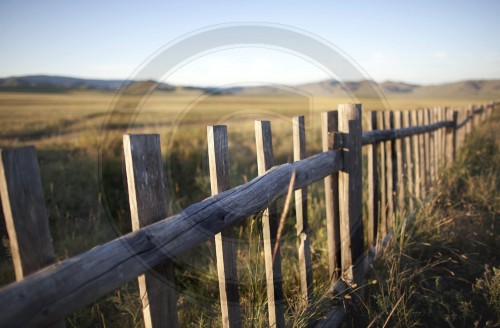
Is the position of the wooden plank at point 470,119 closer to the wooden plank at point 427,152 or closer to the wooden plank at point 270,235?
the wooden plank at point 427,152

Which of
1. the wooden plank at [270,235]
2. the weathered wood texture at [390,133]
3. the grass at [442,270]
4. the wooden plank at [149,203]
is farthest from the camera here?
the weathered wood texture at [390,133]

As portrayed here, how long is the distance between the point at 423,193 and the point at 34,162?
15.1 feet

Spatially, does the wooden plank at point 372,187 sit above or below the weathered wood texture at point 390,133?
below

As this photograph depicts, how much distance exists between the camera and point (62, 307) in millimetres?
900

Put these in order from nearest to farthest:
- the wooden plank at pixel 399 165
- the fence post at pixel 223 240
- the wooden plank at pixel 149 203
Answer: the wooden plank at pixel 149 203
the fence post at pixel 223 240
the wooden plank at pixel 399 165

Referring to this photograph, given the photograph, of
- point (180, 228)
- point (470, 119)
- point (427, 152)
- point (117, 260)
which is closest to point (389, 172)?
point (427, 152)

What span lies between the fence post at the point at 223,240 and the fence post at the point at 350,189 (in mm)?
1135

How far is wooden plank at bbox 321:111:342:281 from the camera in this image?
2355 mm

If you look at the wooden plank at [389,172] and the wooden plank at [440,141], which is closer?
the wooden plank at [389,172]

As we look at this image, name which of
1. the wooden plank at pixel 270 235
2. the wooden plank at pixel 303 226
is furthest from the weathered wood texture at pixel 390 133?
the wooden plank at pixel 270 235

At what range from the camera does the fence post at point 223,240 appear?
1518 mm

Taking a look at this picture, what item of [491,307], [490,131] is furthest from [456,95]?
[491,307]

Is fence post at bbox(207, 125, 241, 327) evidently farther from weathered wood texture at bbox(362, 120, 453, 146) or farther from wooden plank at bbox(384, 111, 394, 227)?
wooden plank at bbox(384, 111, 394, 227)

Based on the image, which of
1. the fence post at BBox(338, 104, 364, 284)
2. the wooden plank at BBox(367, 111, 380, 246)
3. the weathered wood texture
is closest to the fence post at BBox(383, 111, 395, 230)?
the weathered wood texture
